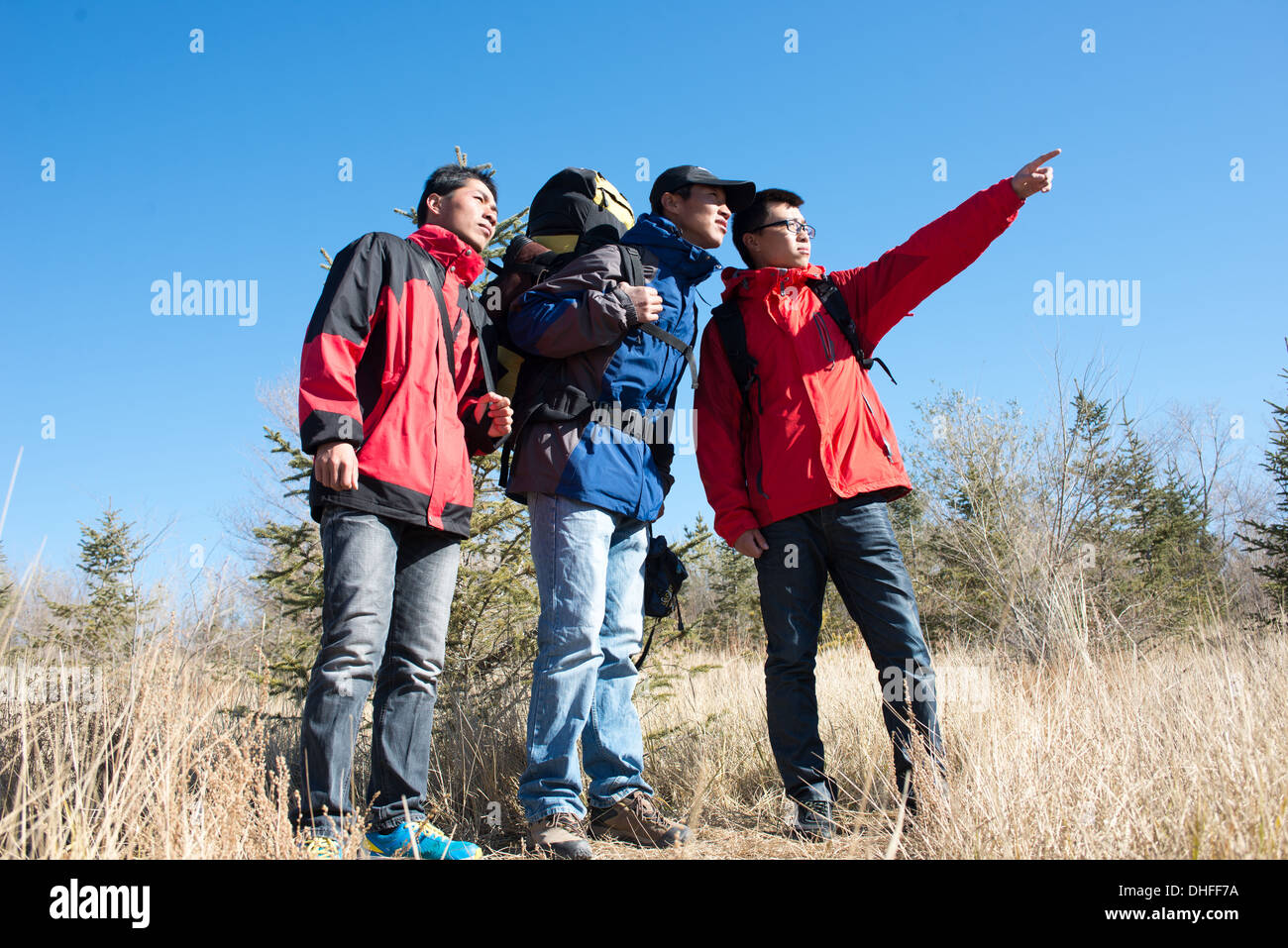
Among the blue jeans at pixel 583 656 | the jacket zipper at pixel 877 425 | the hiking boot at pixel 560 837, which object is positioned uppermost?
the jacket zipper at pixel 877 425

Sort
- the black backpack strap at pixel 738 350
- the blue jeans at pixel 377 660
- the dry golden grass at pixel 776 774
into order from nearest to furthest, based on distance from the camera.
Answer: the dry golden grass at pixel 776 774, the blue jeans at pixel 377 660, the black backpack strap at pixel 738 350

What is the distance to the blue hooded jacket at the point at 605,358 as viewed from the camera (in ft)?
8.93

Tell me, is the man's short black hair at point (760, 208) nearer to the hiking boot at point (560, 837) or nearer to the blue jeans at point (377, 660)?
the blue jeans at point (377, 660)

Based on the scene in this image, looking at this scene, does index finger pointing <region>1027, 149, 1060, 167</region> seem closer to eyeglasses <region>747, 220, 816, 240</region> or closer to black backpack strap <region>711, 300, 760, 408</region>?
eyeglasses <region>747, 220, 816, 240</region>

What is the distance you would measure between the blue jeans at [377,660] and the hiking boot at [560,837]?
41 cm

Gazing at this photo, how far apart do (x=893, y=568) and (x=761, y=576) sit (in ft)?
1.76

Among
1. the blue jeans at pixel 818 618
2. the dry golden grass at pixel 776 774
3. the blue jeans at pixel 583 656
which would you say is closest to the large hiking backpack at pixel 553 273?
the blue jeans at pixel 583 656

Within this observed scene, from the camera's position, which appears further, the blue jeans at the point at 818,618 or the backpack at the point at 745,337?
the backpack at the point at 745,337

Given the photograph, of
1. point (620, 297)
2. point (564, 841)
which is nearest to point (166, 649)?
point (564, 841)

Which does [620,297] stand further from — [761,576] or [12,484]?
[12,484]

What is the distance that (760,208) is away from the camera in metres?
3.47

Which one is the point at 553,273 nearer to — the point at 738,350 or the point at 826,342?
the point at 738,350

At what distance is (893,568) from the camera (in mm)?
2869
